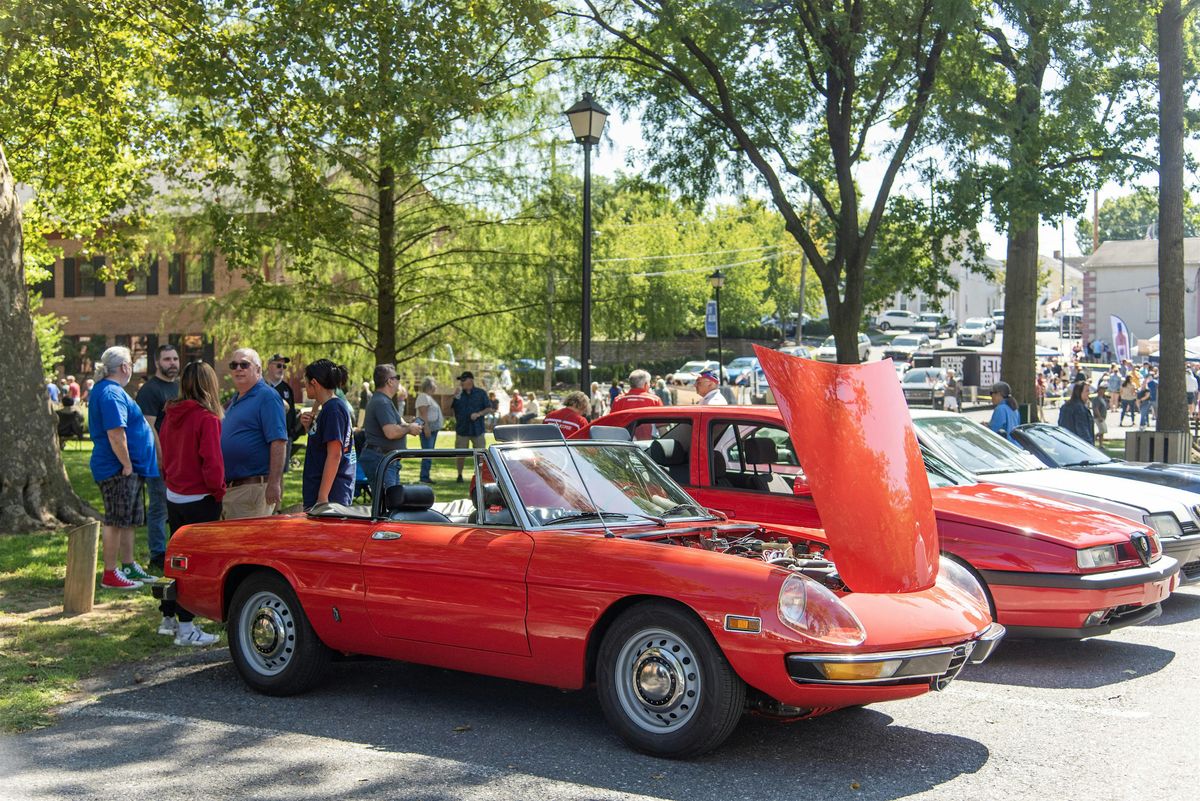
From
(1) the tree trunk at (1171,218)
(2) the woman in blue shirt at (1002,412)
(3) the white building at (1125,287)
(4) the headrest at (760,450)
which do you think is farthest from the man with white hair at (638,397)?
(3) the white building at (1125,287)

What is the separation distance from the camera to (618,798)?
Answer: 5.09m

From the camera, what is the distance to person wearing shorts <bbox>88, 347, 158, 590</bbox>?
9.13 meters

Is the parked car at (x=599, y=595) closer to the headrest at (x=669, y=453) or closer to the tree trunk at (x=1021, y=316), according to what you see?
the headrest at (x=669, y=453)

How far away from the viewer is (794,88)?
18906 millimetres

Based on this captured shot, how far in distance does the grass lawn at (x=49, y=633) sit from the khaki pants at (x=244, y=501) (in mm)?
847

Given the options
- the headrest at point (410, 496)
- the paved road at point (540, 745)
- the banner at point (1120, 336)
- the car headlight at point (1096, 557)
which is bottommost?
the paved road at point (540, 745)

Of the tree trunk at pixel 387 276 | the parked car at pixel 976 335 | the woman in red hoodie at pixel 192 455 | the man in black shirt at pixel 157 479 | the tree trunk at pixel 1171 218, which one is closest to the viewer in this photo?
the woman in red hoodie at pixel 192 455

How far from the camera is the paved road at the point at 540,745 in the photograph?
525cm

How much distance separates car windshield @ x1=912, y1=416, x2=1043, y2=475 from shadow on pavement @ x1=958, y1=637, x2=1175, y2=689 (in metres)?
1.53

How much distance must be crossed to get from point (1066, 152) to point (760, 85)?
5.60 metres

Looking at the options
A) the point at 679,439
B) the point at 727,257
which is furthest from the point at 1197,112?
the point at 727,257

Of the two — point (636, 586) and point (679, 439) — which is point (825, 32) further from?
point (636, 586)

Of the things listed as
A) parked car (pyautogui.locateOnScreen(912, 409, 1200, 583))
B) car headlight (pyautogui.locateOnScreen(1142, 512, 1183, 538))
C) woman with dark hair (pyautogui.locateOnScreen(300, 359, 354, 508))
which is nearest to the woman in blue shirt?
parked car (pyautogui.locateOnScreen(912, 409, 1200, 583))

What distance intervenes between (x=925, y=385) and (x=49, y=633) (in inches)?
1786
